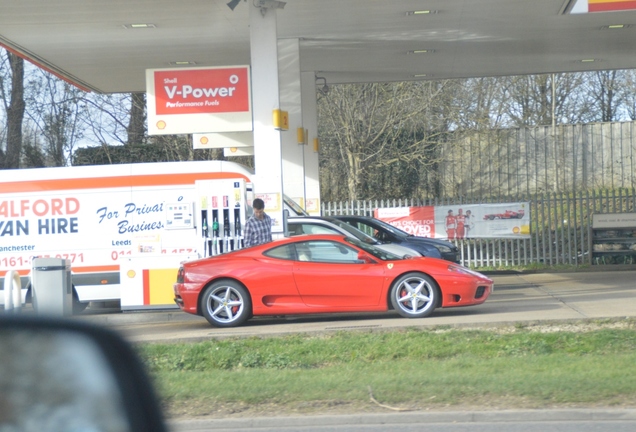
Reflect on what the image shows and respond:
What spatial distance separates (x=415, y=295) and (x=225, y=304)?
116 inches

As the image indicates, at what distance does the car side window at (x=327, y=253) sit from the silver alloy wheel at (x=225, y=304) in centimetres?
116

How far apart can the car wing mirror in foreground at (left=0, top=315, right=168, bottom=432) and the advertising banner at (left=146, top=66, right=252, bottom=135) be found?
13.3 m

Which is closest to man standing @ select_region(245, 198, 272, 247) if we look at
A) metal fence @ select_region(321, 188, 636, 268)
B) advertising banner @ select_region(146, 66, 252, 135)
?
advertising banner @ select_region(146, 66, 252, 135)

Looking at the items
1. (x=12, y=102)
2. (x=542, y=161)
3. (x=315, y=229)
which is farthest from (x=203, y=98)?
(x=542, y=161)

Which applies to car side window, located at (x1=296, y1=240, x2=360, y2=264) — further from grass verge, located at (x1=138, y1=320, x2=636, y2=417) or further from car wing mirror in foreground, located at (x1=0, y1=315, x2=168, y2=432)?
car wing mirror in foreground, located at (x1=0, y1=315, x2=168, y2=432)

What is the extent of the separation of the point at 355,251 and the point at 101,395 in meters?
10.7

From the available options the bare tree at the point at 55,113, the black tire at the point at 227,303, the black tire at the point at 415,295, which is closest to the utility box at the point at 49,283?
the black tire at the point at 227,303

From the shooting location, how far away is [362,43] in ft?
65.8

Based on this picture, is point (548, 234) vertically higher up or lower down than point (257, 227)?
lower down

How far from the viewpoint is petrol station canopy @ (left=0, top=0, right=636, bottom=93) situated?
1603cm

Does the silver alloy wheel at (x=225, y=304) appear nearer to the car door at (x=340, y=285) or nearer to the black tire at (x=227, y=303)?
the black tire at (x=227, y=303)

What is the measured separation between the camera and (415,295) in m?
12.6

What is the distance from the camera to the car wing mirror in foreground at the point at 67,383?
215cm

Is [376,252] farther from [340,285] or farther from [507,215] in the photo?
[507,215]
